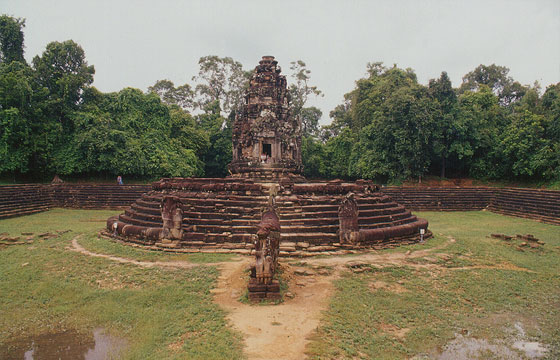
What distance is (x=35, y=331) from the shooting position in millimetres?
4633

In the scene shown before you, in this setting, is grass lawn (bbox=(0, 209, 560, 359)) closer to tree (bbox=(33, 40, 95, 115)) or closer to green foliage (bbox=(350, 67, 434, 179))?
green foliage (bbox=(350, 67, 434, 179))

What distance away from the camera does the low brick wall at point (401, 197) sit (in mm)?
17938

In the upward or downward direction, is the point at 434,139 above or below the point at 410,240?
above

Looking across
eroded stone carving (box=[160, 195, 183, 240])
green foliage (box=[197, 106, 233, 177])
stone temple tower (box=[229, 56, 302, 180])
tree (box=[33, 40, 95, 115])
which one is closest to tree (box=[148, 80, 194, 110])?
green foliage (box=[197, 106, 233, 177])

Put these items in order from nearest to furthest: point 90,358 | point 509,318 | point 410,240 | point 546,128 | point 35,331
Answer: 1. point 90,358
2. point 35,331
3. point 509,318
4. point 410,240
5. point 546,128

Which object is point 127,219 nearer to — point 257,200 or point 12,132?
point 257,200

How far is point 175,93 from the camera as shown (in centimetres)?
4322

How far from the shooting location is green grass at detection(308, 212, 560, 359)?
4.34 metres

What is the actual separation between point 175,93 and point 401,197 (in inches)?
1333

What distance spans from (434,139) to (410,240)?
19.7 m

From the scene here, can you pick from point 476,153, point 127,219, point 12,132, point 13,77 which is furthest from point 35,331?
point 476,153

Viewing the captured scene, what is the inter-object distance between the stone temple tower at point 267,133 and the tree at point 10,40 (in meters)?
19.7

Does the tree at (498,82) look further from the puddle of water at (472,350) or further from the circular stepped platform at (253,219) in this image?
the puddle of water at (472,350)

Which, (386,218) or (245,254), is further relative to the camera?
(386,218)
